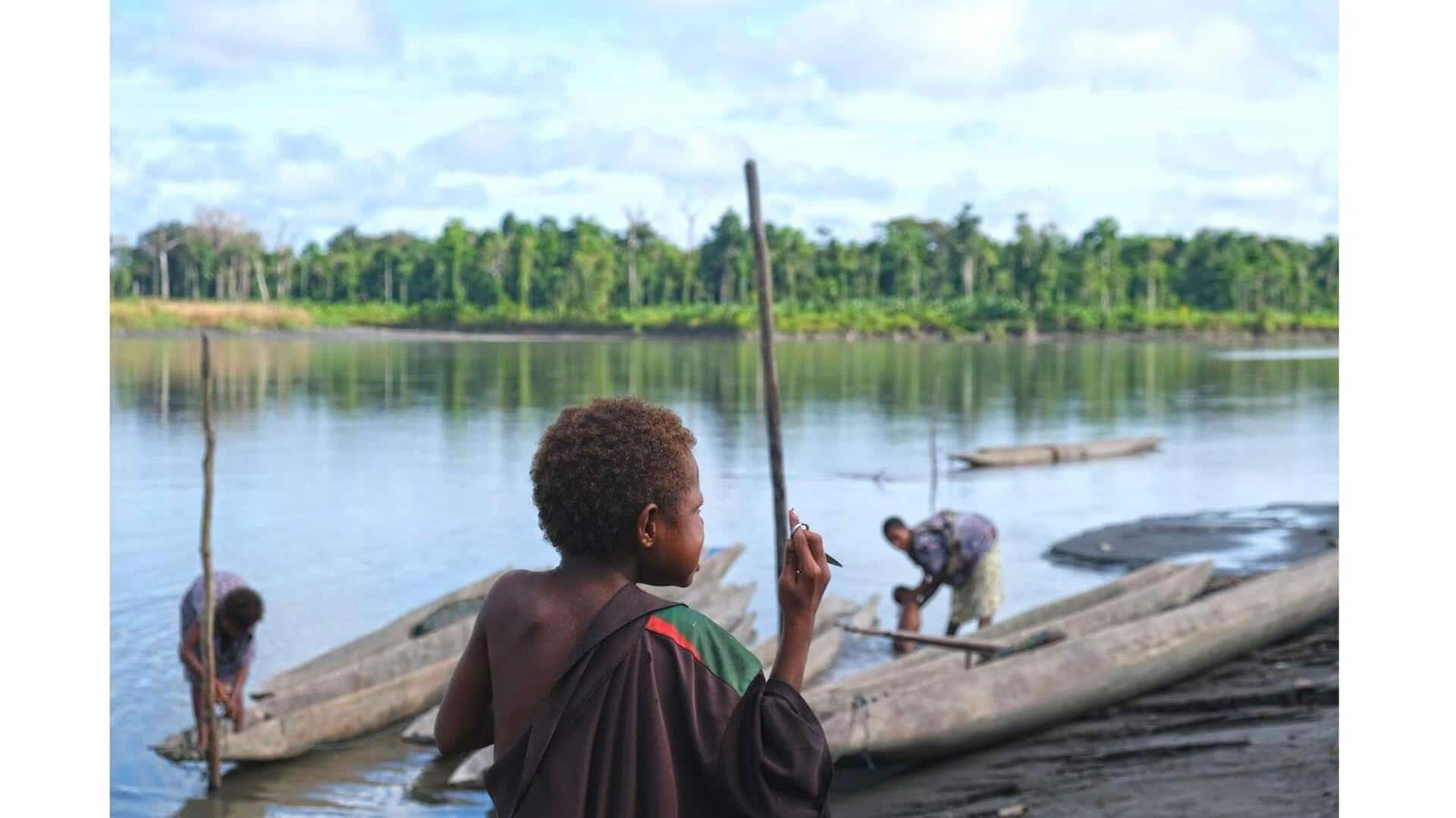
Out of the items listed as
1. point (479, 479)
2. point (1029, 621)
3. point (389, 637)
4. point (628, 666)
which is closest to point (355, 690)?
point (389, 637)

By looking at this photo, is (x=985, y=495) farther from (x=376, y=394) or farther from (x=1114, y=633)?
(x=376, y=394)

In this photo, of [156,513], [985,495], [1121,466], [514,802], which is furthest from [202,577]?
[1121,466]

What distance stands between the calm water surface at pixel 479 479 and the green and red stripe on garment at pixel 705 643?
218 inches

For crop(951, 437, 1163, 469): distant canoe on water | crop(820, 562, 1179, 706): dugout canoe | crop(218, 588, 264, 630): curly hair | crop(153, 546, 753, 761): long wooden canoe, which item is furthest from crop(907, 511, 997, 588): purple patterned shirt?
crop(951, 437, 1163, 469): distant canoe on water

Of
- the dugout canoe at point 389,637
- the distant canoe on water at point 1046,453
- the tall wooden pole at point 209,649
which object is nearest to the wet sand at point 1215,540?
the distant canoe on water at point 1046,453

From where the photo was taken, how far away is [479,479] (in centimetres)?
2103

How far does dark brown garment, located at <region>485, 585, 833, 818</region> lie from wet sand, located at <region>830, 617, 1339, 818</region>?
13.9ft

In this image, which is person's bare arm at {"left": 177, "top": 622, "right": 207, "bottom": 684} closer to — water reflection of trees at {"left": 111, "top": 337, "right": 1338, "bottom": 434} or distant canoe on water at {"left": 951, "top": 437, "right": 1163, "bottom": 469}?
distant canoe on water at {"left": 951, "top": 437, "right": 1163, "bottom": 469}

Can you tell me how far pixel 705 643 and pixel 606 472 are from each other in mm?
260

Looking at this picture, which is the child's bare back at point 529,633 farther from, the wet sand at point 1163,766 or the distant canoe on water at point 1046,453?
the distant canoe on water at point 1046,453

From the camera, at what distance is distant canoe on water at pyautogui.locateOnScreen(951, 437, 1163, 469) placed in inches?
862

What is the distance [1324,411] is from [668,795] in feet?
111

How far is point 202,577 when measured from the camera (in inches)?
284
